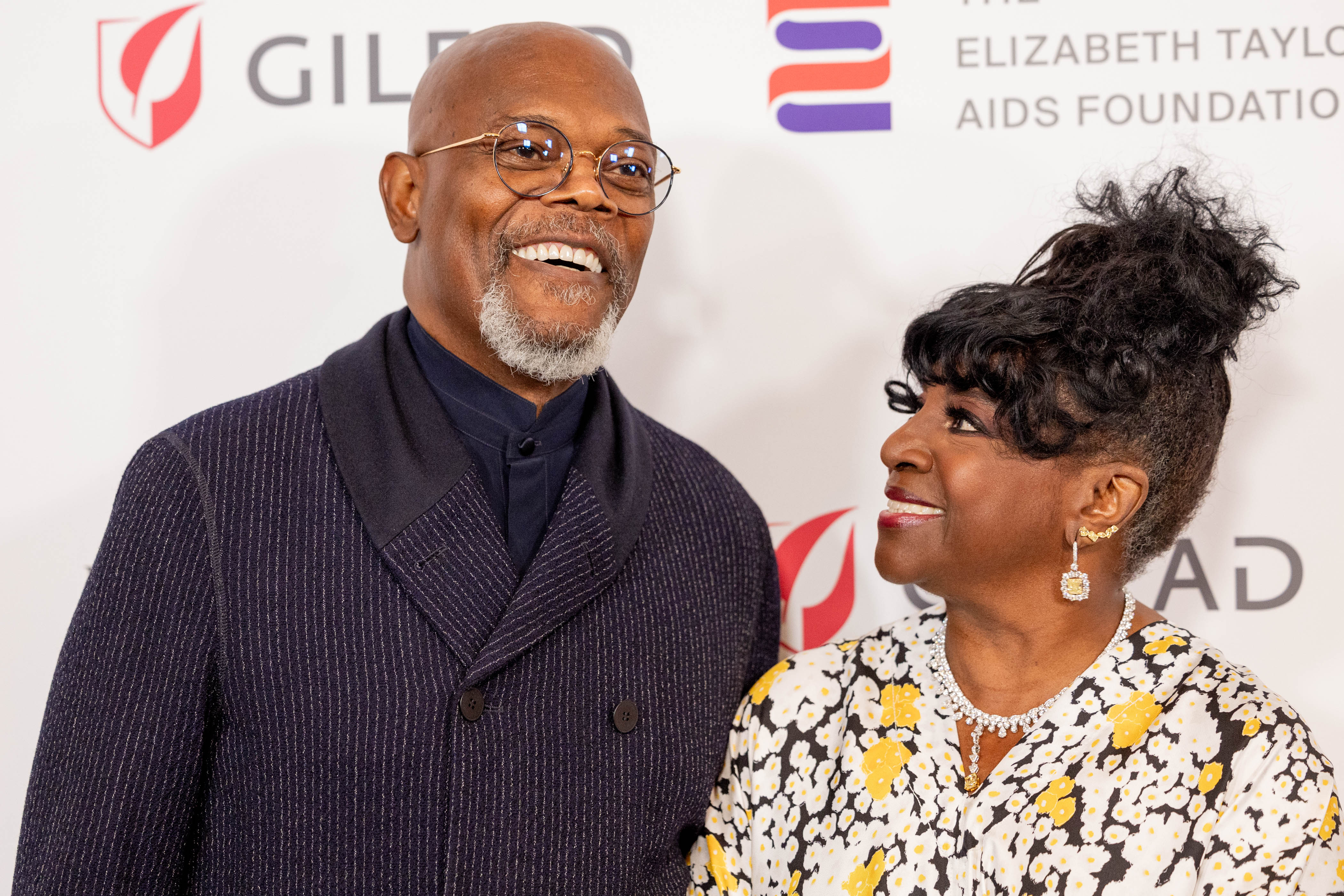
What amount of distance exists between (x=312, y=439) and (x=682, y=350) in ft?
3.13

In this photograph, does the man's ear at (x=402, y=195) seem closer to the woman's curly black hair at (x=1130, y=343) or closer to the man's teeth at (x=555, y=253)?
the man's teeth at (x=555, y=253)

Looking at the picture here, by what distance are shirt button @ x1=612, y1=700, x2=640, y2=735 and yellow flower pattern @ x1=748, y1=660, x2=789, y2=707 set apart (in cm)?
24

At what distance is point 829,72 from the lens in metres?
2.53

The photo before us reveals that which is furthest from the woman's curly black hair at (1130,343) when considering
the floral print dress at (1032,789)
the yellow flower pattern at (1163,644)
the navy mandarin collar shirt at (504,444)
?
the navy mandarin collar shirt at (504,444)

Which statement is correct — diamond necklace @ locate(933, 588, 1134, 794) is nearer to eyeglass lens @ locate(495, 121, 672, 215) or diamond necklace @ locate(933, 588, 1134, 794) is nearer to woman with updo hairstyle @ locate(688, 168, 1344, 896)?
woman with updo hairstyle @ locate(688, 168, 1344, 896)

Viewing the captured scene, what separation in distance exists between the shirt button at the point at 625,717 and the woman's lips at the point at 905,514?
1.49ft

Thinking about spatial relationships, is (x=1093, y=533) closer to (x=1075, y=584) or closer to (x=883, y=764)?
(x=1075, y=584)

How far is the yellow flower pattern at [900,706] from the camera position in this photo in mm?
1917

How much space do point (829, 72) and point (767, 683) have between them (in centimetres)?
124

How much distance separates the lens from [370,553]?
69.6 inches

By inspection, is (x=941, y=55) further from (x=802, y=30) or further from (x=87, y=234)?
(x=87, y=234)

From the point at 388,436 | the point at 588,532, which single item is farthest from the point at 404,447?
the point at 588,532

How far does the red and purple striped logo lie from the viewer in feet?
A: 8.29

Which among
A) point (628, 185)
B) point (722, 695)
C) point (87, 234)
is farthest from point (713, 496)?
point (87, 234)
